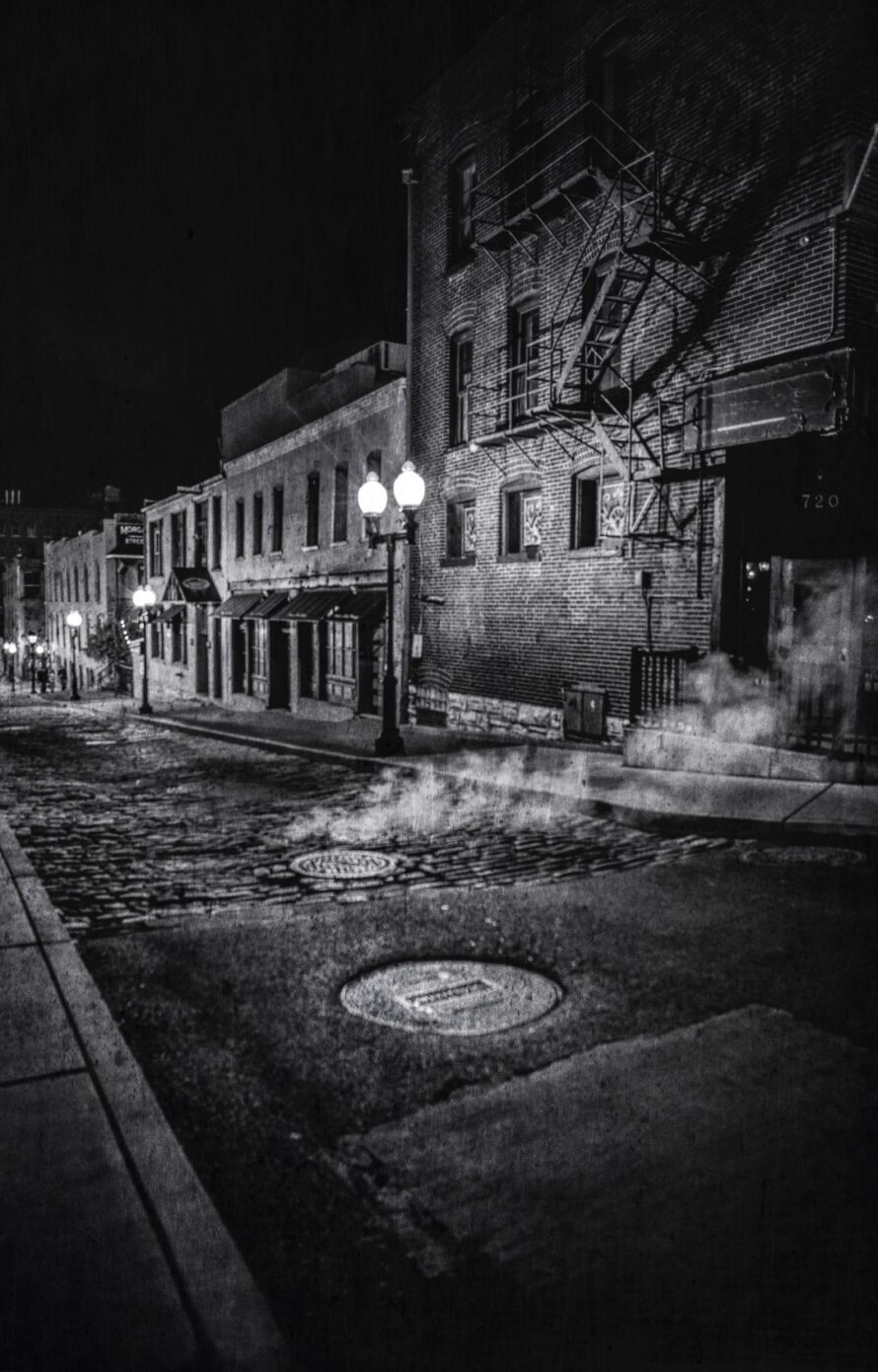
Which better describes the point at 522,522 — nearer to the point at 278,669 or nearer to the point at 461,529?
the point at 461,529

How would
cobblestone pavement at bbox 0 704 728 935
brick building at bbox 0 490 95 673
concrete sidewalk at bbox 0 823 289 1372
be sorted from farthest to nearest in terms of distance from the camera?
brick building at bbox 0 490 95 673 < cobblestone pavement at bbox 0 704 728 935 < concrete sidewalk at bbox 0 823 289 1372

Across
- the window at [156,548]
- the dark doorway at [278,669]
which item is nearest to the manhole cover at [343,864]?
the dark doorway at [278,669]

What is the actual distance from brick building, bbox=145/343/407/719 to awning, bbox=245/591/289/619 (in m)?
0.08

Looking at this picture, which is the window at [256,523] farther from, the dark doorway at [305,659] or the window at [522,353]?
the window at [522,353]

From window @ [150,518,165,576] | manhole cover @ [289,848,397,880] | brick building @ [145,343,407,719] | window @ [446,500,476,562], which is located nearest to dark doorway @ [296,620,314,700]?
brick building @ [145,343,407,719]

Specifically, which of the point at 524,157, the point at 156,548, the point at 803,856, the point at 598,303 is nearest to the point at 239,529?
the point at 156,548

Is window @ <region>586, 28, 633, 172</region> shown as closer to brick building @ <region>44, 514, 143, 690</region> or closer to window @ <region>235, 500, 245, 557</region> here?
window @ <region>235, 500, 245, 557</region>

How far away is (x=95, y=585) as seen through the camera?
52.8 metres

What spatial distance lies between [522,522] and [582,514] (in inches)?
70.2

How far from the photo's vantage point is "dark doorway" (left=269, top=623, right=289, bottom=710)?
2761cm

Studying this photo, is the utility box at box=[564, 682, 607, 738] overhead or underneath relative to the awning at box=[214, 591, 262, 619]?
underneath

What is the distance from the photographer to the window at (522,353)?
1691 centimetres

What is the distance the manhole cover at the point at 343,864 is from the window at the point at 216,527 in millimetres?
26076

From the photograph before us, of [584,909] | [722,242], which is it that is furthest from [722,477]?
[584,909]
